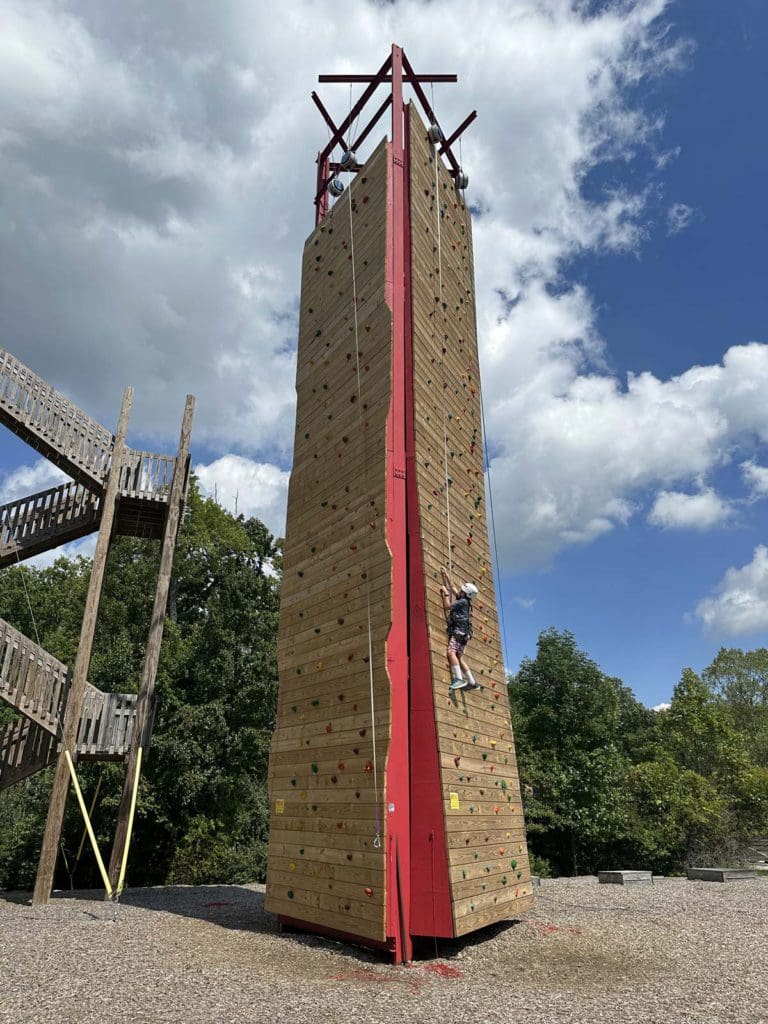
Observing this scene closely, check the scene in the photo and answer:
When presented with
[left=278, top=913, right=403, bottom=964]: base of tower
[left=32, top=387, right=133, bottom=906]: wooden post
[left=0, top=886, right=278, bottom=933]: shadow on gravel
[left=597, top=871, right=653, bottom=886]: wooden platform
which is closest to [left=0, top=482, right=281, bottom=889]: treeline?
[left=0, top=886, right=278, bottom=933]: shadow on gravel

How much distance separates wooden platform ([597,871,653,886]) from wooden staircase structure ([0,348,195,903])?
9485 mm

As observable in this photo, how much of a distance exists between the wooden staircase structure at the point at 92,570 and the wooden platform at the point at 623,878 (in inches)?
373

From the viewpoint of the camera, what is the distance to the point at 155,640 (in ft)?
39.0

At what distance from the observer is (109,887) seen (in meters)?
9.91

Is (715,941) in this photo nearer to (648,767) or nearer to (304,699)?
(304,699)

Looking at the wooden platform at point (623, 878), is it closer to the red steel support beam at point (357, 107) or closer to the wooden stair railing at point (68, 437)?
the wooden stair railing at point (68, 437)

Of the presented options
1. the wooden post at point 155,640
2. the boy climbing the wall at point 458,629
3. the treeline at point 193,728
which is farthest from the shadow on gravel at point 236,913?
the treeline at point 193,728

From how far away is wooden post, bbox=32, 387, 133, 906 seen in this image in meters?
10.2

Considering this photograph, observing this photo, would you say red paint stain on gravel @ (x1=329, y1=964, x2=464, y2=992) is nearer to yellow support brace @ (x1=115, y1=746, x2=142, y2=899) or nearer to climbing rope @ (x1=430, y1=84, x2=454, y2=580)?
climbing rope @ (x1=430, y1=84, x2=454, y2=580)

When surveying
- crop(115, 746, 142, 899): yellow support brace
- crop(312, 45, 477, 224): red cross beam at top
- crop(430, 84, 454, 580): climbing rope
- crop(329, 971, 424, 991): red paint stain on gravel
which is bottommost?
crop(329, 971, 424, 991): red paint stain on gravel

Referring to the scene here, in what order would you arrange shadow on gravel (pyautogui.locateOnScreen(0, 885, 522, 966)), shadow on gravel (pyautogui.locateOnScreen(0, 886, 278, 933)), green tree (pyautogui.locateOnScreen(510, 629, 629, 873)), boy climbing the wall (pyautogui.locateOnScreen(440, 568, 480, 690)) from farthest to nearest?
green tree (pyautogui.locateOnScreen(510, 629, 629, 873))
shadow on gravel (pyautogui.locateOnScreen(0, 886, 278, 933))
boy climbing the wall (pyautogui.locateOnScreen(440, 568, 480, 690))
shadow on gravel (pyautogui.locateOnScreen(0, 885, 522, 966))

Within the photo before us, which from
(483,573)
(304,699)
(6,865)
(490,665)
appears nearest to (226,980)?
(304,699)

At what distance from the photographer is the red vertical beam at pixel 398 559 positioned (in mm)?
6801

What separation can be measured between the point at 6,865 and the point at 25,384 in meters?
15.3
